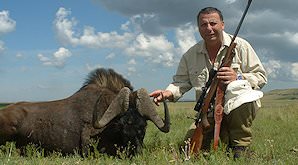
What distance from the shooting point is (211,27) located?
6.08 meters

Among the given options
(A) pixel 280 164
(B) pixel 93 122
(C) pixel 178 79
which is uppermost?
(C) pixel 178 79

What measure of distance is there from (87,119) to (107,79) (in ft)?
3.00

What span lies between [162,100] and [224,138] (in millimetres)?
1027


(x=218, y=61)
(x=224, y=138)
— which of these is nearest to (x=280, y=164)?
(x=224, y=138)

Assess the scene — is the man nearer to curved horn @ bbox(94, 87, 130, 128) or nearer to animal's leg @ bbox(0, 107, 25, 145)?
curved horn @ bbox(94, 87, 130, 128)

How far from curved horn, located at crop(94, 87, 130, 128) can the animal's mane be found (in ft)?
2.70

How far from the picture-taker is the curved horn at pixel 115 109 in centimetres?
661

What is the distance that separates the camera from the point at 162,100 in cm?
Answer: 655

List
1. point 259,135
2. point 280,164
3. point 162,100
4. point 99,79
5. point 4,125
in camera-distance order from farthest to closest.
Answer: point 259,135, point 99,79, point 4,125, point 162,100, point 280,164

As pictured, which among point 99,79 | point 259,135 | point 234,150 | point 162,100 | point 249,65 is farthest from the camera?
point 259,135

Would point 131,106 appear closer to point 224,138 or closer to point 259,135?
point 224,138

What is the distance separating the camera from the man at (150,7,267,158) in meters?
5.81

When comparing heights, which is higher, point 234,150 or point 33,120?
point 33,120

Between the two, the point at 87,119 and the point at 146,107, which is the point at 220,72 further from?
the point at 87,119
